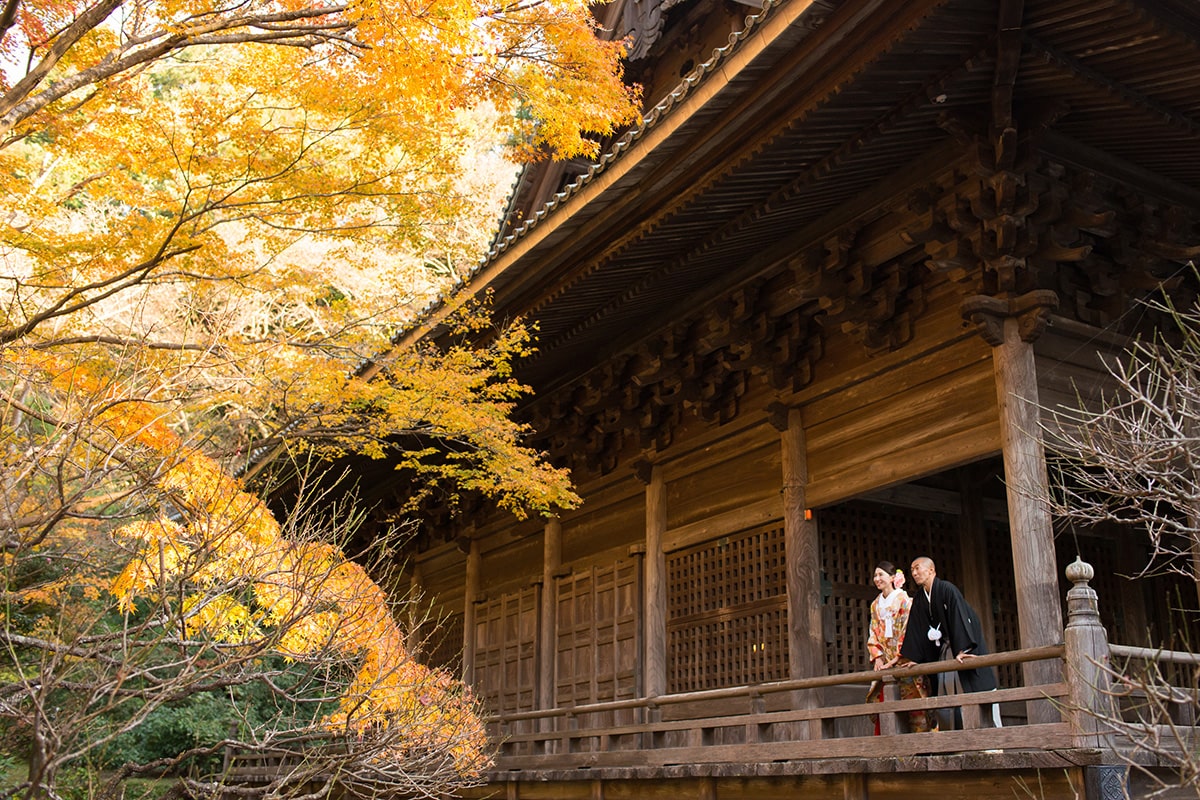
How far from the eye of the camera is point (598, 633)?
37.4 feet

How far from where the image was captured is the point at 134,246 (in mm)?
8438

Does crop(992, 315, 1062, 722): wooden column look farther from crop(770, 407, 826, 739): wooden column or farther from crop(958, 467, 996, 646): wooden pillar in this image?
crop(958, 467, 996, 646): wooden pillar

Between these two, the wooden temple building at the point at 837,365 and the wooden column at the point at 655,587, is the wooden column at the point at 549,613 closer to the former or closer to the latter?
the wooden temple building at the point at 837,365

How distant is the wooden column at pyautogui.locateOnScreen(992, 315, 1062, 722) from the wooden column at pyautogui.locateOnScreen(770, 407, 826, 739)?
212cm

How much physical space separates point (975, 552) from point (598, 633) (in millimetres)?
3961

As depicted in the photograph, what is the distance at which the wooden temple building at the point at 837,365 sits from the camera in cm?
633

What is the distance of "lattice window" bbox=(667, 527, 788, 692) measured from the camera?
918 centimetres

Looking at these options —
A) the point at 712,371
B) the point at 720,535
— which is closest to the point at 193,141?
the point at 712,371

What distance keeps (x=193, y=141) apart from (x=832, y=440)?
5631 millimetres

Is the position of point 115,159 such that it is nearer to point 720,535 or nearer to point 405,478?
point 720,535

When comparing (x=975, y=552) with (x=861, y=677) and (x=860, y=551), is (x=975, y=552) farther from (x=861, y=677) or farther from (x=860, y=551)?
(x=861, y=677)

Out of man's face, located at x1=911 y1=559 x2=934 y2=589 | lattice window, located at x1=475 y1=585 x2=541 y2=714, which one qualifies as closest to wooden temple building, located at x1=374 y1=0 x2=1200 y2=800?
lattice window, located at x1=475 y1=585 x2=541 y2=714

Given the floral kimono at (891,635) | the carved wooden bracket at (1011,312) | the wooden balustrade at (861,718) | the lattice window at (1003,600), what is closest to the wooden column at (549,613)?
the wooden balustrade at (861,718)

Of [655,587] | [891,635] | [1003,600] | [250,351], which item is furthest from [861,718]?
[250,351]
